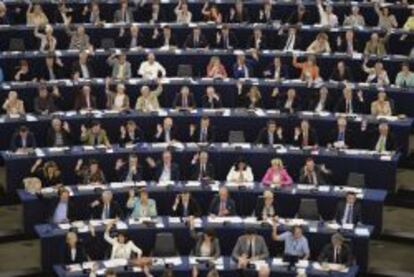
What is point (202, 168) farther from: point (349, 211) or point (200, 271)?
point (200, 271)

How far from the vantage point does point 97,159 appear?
52.5 feet

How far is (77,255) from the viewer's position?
13812 millimetres

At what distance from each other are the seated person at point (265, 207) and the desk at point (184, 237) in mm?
289

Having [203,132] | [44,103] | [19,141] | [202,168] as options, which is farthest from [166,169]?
[44,103]

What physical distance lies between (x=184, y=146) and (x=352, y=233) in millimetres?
3480

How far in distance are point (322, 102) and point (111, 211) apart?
15.5 feet

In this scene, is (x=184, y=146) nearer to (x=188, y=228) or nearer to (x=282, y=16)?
(x=188, y=228)

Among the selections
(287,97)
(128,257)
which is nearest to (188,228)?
(128,257)

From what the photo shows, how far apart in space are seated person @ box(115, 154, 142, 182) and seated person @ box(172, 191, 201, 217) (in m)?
0.97

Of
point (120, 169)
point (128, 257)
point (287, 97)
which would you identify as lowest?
point (128, 257)

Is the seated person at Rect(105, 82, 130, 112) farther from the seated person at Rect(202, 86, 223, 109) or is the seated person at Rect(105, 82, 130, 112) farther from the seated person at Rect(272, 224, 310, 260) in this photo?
the seated person at Rect(272, 224, 310, 260)

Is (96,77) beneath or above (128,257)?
above

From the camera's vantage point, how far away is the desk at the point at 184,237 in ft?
46.3

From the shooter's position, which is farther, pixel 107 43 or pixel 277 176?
pixel 107 43
